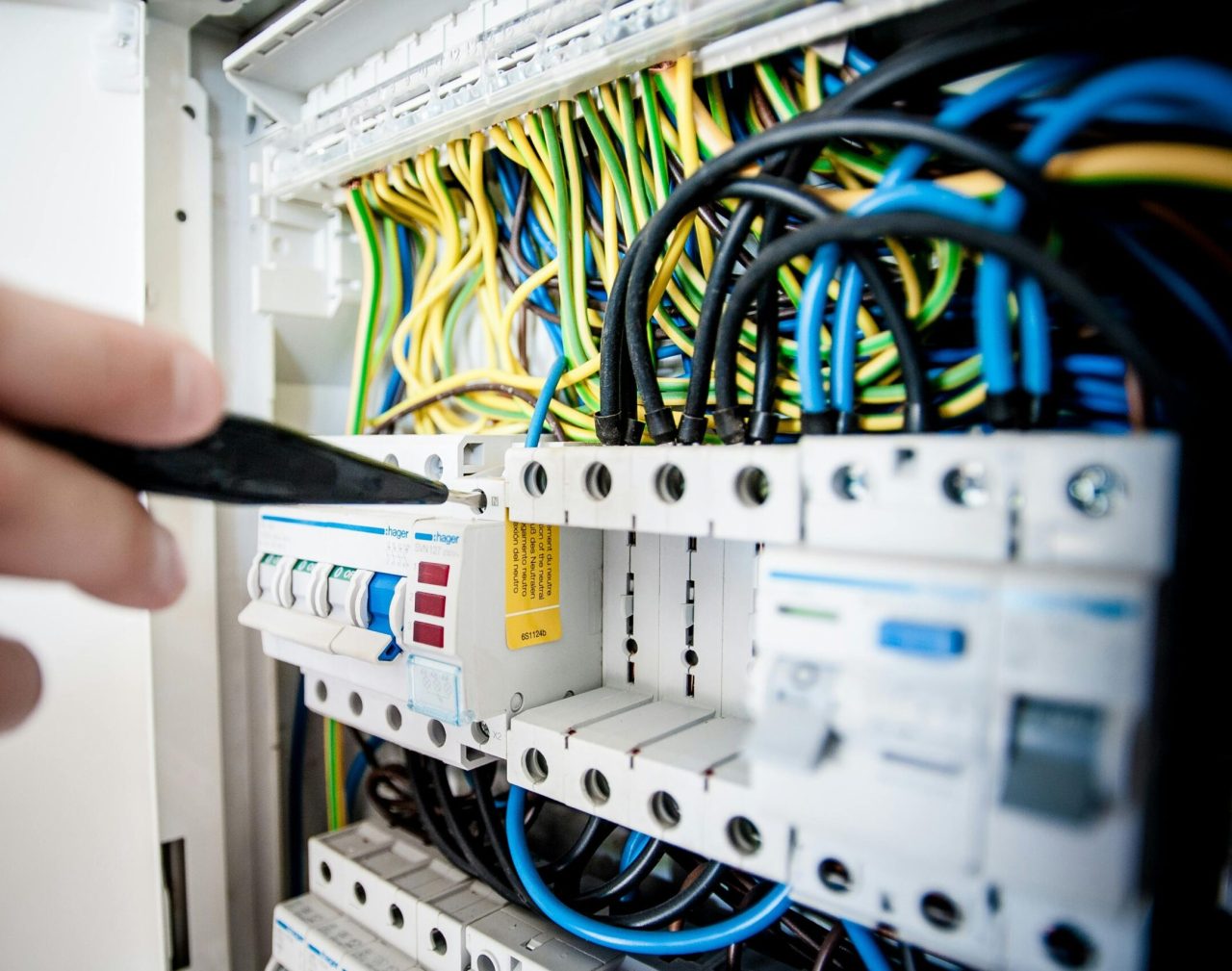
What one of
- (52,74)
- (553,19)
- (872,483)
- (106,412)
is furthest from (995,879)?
(52,74)

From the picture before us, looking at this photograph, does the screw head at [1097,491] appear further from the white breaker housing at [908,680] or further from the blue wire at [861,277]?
the blue wire at [861,277]

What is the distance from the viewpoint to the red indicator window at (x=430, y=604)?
0.80 meters

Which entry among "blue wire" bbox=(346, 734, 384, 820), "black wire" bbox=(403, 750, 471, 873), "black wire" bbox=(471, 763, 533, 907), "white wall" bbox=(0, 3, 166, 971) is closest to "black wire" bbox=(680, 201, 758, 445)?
"black wire" bbox=(471, 763, 533, 907)

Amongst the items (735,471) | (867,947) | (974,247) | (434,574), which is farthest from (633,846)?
(974,247)

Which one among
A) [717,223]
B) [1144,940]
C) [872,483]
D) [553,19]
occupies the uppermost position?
[553,19]

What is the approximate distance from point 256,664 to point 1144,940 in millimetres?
1261

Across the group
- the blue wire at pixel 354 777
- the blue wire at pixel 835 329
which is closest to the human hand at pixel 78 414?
the blue wire at pixel 835 329

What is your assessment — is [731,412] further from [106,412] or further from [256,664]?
[256,664]

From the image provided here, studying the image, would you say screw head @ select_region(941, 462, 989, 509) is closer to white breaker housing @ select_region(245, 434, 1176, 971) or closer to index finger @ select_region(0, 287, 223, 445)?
white breaker housing @ select_region(245, 434, 1176, 971)

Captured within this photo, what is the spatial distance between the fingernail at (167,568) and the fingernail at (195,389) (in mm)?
112

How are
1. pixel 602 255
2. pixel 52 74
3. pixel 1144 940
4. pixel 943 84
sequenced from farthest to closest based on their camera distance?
1. pixel 52 74
2. pixel 602 255
3. pixel 943 84
4. pixel 1144 940

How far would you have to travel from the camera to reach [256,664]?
4.28 feet

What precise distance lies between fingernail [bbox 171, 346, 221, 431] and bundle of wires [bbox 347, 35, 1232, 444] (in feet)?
1.31

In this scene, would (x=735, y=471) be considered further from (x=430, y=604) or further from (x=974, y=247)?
(x=430, y=604)
